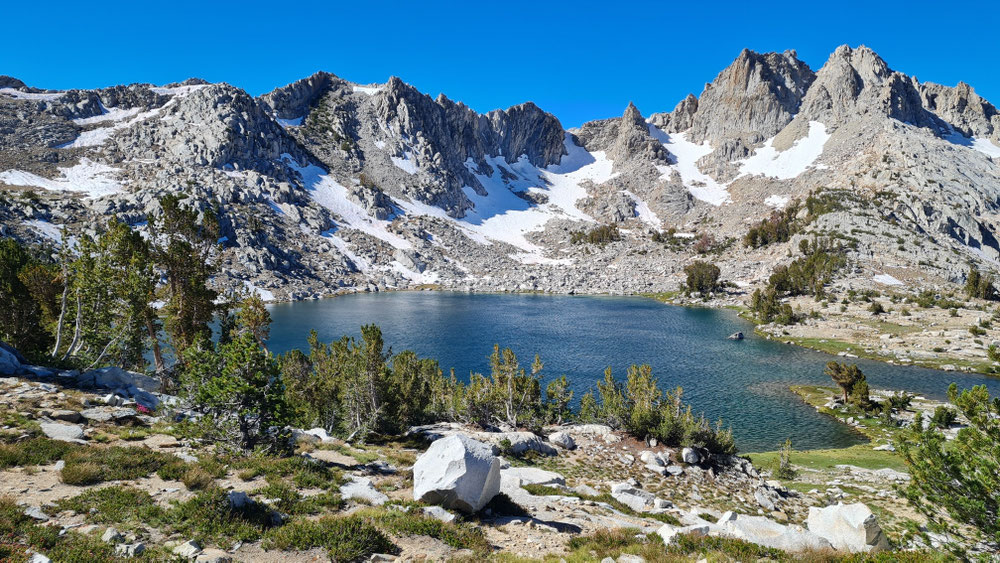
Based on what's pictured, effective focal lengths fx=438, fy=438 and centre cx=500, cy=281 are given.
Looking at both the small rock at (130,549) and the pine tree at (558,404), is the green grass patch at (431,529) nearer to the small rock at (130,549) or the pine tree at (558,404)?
the small rock at (130,549)

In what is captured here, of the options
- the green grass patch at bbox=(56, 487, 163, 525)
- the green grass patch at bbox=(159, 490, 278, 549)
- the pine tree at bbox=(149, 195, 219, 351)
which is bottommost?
the green grass patch at bbox=(159, 490, 278, 549)

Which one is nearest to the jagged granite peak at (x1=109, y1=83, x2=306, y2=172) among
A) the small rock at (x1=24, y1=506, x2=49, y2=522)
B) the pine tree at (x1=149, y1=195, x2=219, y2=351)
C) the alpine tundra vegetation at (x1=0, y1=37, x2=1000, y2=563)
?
the alpine tundra vegetation at (x1=0, y1=37, x2=1000, y2=563)

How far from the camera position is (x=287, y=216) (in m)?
172

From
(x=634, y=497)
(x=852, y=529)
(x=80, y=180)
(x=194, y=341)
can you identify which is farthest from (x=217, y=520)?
(x=80, y=180)

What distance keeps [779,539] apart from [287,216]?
186031 mm

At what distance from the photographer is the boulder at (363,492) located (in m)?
16.4

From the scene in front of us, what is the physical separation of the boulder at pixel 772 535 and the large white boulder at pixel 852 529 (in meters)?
0.53

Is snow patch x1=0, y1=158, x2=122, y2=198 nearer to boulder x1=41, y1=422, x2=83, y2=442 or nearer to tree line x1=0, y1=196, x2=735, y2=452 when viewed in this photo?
tree line x1=0, y1=196, x2=735, y2=452

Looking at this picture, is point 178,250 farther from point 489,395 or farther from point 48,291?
point 489,395

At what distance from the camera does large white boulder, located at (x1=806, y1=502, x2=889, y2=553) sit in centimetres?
1416

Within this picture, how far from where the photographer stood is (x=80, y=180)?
14562 centimetres

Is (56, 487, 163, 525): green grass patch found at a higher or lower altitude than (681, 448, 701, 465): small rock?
higher

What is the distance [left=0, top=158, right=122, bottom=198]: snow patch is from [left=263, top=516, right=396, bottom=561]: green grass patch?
17687 centimetres

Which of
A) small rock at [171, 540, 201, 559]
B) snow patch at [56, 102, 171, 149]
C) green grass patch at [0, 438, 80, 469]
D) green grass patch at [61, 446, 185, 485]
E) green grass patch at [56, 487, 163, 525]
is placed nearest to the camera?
small rock at [171, 540, 201, 559]
